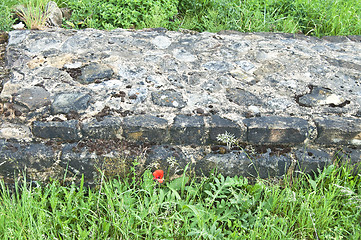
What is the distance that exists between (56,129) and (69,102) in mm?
237

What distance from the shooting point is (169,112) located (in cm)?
234

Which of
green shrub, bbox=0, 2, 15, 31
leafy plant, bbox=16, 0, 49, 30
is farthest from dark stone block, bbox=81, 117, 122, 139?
green shrub, bbox=0, 2, 15, 31

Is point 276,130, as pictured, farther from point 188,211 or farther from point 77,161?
point 77,161

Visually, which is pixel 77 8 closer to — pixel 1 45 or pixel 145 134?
pixel 1 45

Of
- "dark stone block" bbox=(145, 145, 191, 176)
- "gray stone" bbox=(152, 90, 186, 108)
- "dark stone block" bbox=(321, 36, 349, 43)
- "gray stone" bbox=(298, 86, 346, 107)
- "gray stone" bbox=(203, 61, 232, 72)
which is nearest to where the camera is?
"dark stone block" bbox=(145, 145, 191, 176)

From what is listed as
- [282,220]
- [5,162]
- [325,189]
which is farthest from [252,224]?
[5,162]

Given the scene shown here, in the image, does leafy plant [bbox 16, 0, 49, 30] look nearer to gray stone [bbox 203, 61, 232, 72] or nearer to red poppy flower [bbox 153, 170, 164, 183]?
gray stone [bbox 203, 61, 232, 72]

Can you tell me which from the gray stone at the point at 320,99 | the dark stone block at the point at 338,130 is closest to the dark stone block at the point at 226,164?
the dark stone block at the point at 338,130

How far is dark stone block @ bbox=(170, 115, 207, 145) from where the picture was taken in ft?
7.33

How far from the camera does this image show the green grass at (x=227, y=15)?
3900 mm

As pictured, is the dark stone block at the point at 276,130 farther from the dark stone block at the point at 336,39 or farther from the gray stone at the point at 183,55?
the dark stone block at the point at 336,39

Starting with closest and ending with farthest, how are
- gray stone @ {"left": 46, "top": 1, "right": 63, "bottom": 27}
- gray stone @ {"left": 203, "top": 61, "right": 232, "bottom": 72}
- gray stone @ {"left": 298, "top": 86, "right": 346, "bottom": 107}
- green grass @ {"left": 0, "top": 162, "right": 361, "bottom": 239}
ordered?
green grass @ {"left": 0, "top": 162, "right": 361, "bottom": 239} → gray stone @ {"left": 298, "top": 86, "right": 346, "bottom": 107} → gray stone @ {"left": 203, "top": 61, "right": 232, "bottom": 72} → gray stone @ {"left": 46, "top": 1, "right": 63, "bottom": 27}

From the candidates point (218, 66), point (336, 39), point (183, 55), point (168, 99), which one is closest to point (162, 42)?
point (183, 55)

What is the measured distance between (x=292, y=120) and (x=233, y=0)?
2421 millimetres
